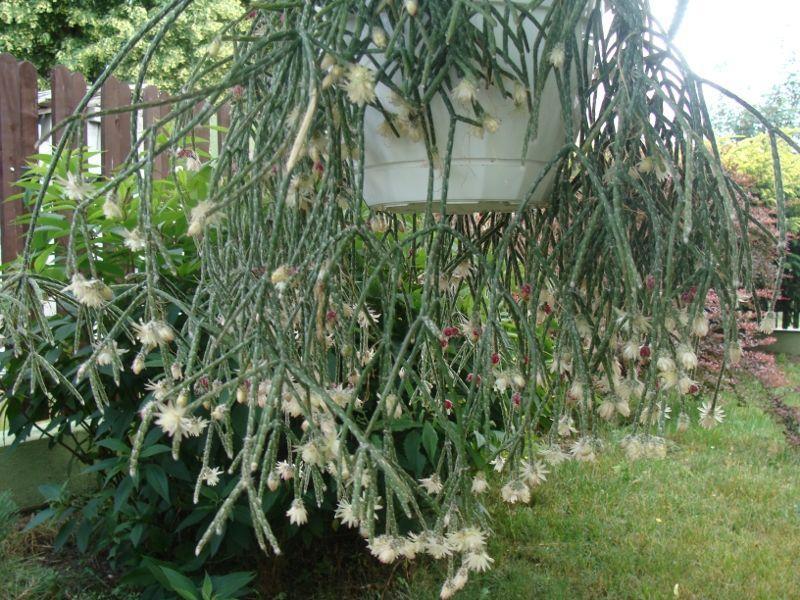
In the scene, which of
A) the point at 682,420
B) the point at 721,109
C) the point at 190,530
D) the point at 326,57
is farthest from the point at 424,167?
the point at 721,109

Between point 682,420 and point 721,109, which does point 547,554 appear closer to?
point 682,420

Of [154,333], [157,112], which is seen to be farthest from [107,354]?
[157,112]

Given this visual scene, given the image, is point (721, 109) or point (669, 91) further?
point (721, 109)

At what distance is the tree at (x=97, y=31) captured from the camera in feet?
26.5

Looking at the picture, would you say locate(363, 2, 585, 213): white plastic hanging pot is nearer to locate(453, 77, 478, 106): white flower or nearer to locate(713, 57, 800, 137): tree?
locate(453, 77, 478, 106): white flower

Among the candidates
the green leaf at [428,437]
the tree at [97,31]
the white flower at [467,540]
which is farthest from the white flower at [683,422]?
the tree at [97,31]

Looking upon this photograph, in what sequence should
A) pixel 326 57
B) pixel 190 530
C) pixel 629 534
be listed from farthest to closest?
pixel 629 534 → pixel 190 530 → pixel 326 57

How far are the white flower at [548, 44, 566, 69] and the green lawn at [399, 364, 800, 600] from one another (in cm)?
135

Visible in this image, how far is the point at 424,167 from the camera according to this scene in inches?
29.4

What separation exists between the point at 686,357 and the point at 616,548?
153 cm

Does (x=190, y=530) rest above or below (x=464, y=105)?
below

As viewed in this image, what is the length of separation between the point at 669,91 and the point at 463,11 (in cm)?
25

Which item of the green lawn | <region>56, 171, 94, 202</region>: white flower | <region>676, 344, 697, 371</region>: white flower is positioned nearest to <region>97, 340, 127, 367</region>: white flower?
<region>56, 171, 94, 202</region>: white flower

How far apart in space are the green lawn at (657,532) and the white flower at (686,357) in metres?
1.23
